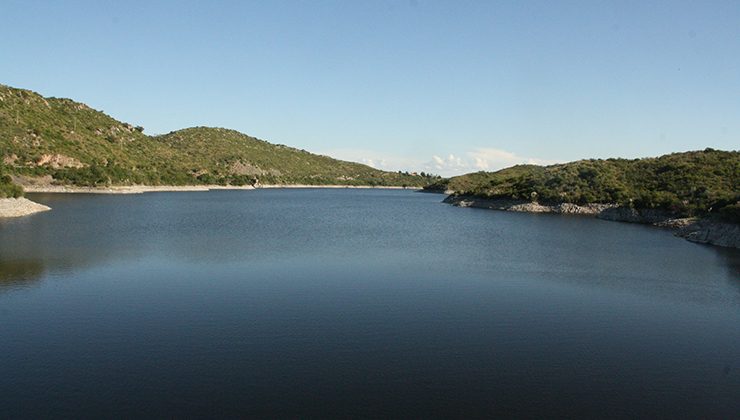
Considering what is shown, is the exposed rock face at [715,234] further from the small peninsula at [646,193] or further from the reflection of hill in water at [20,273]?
the reflection of hill in water at [20,273]

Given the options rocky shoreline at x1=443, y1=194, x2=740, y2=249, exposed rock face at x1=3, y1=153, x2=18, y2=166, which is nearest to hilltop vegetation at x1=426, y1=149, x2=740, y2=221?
rocky shoreline at x1=443, y1=194, x2=740, y2=249

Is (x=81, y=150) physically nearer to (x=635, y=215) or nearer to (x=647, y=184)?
(x=635, y=215)

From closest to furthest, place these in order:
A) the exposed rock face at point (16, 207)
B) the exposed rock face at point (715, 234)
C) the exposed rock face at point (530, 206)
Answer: the exposed rock face at point (715, 234) < the exposed rock face at point (16, 207) < the exposed rock face at point (530, 206)

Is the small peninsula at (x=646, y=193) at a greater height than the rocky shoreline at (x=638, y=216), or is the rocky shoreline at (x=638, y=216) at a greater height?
the small peninsula at (x=646, y=193)

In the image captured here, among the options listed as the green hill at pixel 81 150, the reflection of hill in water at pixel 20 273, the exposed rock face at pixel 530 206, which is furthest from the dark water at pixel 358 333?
the green hill at pixel 81 150

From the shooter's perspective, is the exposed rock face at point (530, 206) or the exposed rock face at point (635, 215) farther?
the exposed rock face at point (530, 206)

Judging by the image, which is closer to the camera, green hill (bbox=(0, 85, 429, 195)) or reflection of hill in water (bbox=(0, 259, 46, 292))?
reflection of hill in water (bbox=(0, 259, 46, 292))

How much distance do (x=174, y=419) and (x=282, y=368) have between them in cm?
387

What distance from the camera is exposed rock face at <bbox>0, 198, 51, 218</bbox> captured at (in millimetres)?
59438

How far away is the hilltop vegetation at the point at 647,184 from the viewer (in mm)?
69825

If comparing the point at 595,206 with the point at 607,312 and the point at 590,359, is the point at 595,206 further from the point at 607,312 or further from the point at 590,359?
the point at 590,359

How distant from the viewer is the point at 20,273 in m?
28.2

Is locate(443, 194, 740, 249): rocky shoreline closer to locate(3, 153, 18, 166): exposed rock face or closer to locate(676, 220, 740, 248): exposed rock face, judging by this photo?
locate(676, 220, 740, 248): exposed rock face

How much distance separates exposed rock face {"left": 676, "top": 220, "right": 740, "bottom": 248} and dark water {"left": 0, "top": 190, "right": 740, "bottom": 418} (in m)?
9.42
